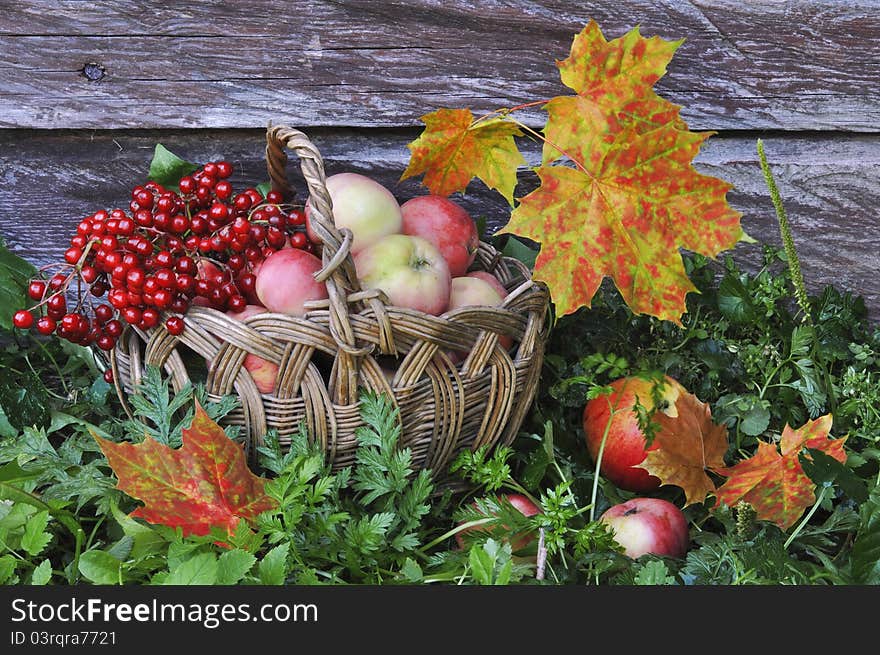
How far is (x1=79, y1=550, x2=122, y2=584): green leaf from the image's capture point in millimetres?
819

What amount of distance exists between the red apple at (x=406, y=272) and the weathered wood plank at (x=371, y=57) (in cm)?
47

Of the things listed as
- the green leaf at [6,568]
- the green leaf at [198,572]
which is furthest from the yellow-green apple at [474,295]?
the green leaf at [6,568]

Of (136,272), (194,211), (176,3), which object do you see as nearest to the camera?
(136,272)

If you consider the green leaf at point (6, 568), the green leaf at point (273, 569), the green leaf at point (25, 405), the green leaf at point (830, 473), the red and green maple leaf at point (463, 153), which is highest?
the red and green maple leaf at point (463, 153)

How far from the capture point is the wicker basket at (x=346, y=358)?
3.08 feet

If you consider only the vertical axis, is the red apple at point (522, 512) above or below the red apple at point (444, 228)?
below

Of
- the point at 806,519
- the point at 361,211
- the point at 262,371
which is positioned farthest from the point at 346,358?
the point at 806,519

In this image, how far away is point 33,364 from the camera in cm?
137

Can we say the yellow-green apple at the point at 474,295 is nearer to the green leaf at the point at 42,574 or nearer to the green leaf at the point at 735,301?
the green leaf at the point at 735,301

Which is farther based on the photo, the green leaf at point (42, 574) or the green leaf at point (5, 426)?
the green leaf at point (5, 426)

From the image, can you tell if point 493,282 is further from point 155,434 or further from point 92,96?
point 92,96

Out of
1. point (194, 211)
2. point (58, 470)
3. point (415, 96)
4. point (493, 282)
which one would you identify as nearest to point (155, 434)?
point (58, 470)

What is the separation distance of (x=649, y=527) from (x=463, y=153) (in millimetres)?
570

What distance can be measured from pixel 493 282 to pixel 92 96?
2.51 ft
